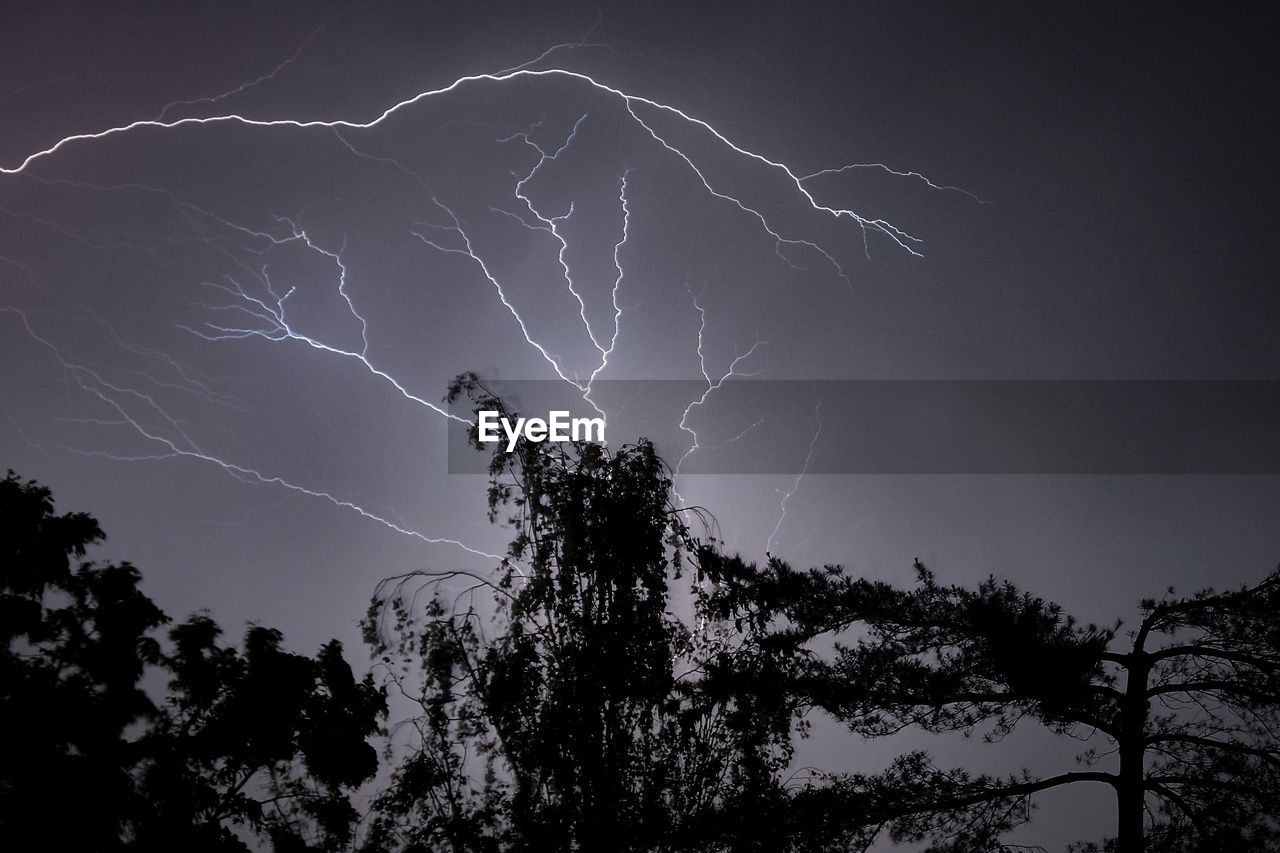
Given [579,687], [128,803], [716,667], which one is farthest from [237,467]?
[716,667]

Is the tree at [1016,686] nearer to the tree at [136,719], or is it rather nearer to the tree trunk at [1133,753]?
the tree trunk at [1133,753]

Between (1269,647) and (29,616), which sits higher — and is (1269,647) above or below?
above

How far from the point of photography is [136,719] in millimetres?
5078

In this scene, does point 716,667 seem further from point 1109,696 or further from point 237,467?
point 237,467

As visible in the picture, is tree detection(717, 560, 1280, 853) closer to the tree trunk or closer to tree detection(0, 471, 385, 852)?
the tree trunk

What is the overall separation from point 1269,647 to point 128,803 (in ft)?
23.2

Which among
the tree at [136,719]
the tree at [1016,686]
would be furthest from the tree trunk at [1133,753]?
the tree at [136,719]

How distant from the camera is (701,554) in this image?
5.12 meters

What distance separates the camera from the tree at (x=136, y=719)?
4.44 metres

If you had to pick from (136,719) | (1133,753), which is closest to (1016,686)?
(1133,753)

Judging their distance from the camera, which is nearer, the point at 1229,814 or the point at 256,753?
the point at 1229,814

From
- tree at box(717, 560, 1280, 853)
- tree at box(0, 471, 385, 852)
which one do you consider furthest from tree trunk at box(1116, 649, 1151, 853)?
tree at box(0, 471, 385, 852)

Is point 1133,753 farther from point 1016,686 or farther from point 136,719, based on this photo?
point 136,719

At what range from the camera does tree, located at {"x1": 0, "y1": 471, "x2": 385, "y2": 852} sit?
4441 millimetres
